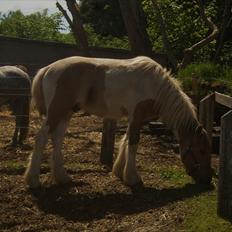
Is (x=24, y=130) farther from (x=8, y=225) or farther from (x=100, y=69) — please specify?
(x=8, y=225)

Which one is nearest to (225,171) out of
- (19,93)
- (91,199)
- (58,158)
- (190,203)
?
(190,203)

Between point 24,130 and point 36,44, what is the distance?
705 cm

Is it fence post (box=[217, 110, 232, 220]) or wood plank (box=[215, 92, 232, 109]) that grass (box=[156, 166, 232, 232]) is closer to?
fence post (box=[217, 110, 232, 220])

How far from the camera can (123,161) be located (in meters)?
6.83

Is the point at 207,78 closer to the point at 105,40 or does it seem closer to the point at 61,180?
the point at 61,180

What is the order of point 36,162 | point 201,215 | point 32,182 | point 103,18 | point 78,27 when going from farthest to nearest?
1. point 103,18
2. point 78,27
3. point 36,162
4. point 32,182
5. point 201,215

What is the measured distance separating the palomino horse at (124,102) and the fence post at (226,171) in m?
1.43

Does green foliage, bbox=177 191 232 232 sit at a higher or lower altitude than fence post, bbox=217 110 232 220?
lower

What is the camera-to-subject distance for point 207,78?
34.2 ft

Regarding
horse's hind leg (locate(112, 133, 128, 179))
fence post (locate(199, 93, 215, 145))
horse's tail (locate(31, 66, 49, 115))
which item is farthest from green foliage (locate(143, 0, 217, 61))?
horse's tail (locate(31, 66, 49, 115))

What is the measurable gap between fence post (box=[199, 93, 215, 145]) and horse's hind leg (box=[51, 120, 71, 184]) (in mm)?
2085

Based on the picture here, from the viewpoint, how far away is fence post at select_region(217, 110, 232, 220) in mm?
4969

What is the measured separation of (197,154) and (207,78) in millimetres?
4111

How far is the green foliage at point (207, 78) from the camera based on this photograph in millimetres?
9797
